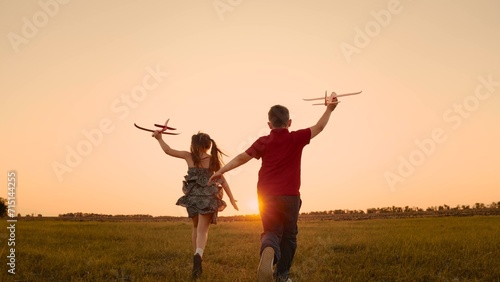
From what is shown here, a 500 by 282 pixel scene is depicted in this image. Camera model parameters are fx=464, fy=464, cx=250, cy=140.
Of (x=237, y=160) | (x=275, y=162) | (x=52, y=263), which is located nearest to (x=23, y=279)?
(x=52, y=263)

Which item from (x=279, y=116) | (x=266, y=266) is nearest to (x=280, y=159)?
(x=279, y=116)

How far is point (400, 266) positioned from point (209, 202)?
4081mm

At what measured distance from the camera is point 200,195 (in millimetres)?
8906

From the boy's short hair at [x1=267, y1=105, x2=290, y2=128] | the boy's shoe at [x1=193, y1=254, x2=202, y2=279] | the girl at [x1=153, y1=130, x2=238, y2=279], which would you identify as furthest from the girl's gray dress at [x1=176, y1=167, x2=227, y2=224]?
the boy's short hair at [x1=267, y1=105, x2=290, y2=128]

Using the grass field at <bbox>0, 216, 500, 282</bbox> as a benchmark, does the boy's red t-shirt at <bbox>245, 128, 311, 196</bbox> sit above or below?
above

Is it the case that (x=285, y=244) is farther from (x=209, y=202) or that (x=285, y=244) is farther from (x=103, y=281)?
(x=103, y=281)

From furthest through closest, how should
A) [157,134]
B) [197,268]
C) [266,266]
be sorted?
[157,134] → [197,268] → [266,266]

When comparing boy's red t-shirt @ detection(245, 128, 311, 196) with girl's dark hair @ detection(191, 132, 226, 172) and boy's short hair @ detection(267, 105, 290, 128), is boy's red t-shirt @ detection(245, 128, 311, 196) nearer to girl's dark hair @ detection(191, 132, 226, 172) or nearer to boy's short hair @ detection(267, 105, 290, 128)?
boy's short hair @ detection(267, 105, 290, 128)

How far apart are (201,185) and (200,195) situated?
0.19 meters

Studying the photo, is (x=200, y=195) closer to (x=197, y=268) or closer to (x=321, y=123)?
(x=197, y=268)

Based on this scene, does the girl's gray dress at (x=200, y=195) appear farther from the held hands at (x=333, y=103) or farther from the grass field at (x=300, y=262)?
the held hands at (x=333, y=103)

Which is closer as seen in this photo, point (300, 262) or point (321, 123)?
point (321, 123)

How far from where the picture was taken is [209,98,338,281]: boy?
21.2 feet

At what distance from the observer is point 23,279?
870 cm
